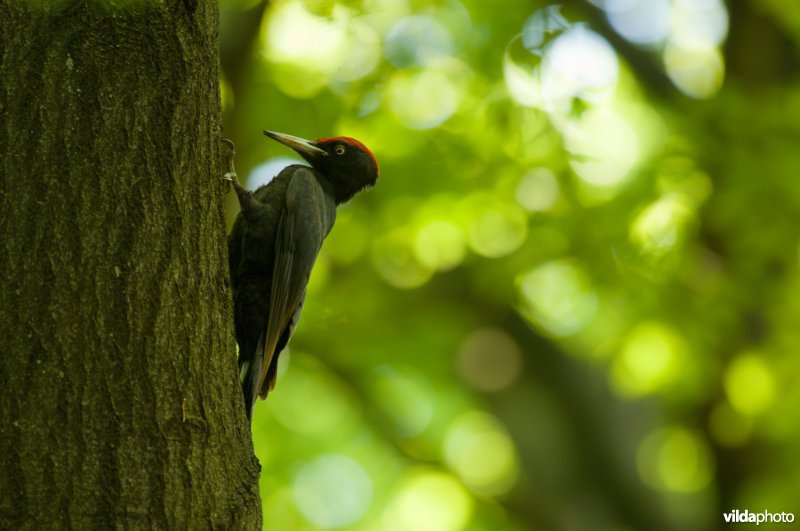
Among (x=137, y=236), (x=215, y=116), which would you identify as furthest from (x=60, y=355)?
(x=215, y=116)

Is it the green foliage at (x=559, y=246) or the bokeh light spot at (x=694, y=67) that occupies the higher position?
the bokeh light spot at (x=694, y=67)

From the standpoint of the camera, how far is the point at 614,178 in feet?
25.2

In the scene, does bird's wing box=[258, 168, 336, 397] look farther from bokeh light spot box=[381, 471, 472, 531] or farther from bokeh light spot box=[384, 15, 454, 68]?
bokeh light spot box=[381, 471, 472, 531]

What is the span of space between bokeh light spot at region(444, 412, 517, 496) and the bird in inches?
200

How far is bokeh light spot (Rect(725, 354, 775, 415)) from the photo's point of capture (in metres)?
6.59

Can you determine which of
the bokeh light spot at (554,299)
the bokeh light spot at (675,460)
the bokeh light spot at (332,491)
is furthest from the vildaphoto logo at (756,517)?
the bokeh light spot at (332,491)

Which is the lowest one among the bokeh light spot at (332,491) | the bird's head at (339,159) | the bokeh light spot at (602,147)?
the bokeh light spot at (332,491)

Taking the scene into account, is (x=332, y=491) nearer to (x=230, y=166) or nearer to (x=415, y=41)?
(x=415, y=41)

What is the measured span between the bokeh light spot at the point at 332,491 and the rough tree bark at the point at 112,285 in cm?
730

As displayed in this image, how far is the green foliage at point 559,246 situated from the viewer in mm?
6664

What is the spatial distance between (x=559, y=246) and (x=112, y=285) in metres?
5.34

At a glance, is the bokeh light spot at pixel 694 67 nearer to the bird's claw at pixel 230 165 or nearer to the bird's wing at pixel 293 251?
the bird's wing at pixel 293 251

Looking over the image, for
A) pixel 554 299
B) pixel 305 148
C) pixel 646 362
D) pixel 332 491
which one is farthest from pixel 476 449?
pixel 305 148

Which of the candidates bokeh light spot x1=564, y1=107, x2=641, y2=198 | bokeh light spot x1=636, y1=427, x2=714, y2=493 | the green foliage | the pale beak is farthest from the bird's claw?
bokeh light spot x1=636, y1=427, x2=714, y2=493
